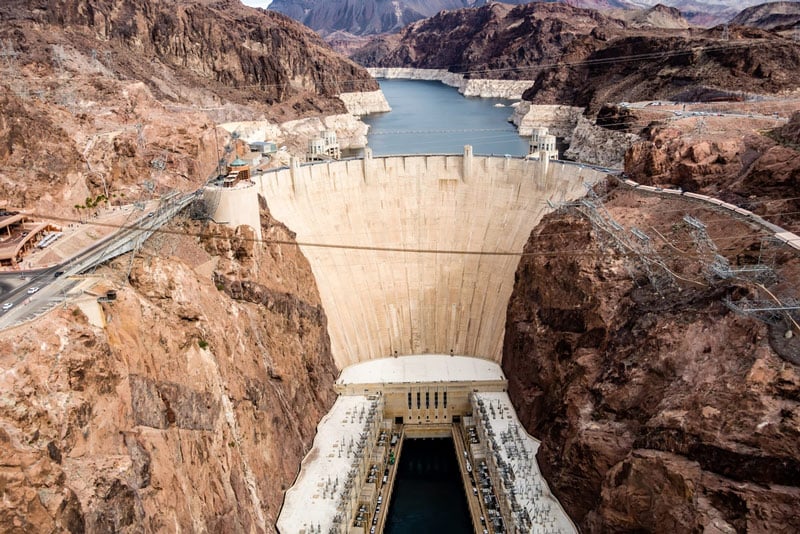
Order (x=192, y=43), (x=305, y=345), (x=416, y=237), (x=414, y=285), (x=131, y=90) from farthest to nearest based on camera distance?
(x=192, y=43) → (x=131, y=90) → (x=416, y=237) → (x=414, y=285) → (x=305, y=345)

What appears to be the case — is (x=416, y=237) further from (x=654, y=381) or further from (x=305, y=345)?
(x=654, y=381)

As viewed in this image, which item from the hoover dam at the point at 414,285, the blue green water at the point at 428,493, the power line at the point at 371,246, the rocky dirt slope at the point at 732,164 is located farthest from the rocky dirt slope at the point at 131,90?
the rocky dirt slope at the point at 732,164

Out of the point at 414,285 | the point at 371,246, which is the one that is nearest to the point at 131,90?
the point at 371,246

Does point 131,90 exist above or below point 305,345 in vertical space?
above

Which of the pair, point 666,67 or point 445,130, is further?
point 445,130

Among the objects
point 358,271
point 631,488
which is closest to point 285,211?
point 358,271

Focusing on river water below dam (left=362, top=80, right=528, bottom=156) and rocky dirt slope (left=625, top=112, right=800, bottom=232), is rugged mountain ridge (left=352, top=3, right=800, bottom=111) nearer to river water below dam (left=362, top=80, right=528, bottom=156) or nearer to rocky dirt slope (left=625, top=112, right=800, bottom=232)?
river water below dam (left=362, top=80, right=528, bottom=156)

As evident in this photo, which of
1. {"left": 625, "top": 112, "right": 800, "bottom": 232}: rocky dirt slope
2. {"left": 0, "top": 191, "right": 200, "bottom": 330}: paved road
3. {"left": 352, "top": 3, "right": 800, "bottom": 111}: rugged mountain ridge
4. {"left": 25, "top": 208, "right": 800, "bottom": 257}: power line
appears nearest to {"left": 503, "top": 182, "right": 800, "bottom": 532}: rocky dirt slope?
{"left": 25, "top": 208, "right": 800, "bottom": 257}: power line
